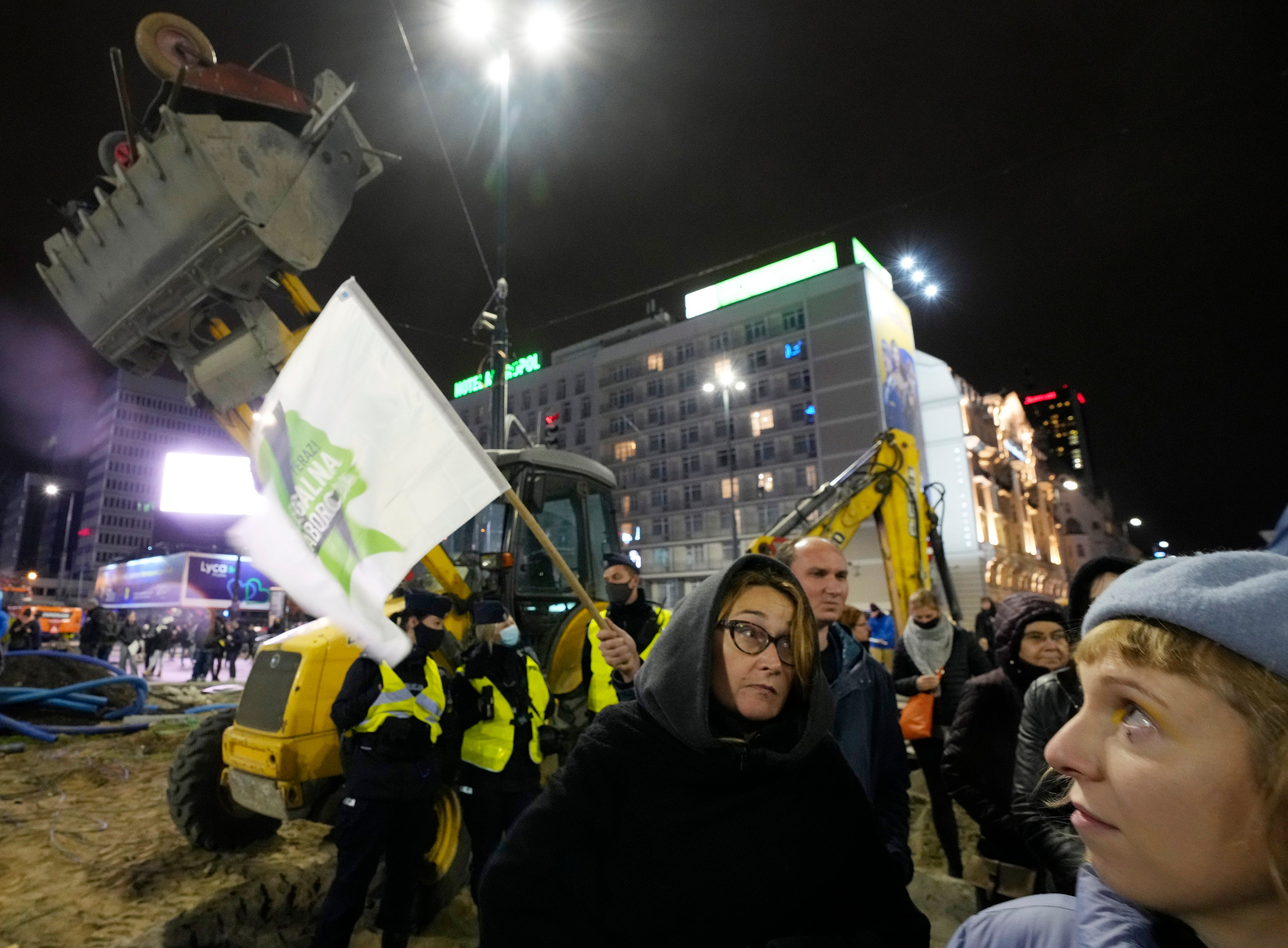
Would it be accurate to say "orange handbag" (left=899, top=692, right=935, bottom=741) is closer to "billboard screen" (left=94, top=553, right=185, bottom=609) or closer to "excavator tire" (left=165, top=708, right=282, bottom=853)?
"excavator tire" (left=165, top=708, right=282, bottom=853)

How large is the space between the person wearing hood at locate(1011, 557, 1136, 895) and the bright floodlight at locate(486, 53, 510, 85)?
1118 cm

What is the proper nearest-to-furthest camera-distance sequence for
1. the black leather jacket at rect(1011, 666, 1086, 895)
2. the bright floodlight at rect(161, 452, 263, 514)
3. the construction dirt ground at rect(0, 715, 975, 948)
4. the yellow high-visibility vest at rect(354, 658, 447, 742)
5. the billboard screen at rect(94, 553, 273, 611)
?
the black leather jacket at rect(1011, 666, 1086, 895) → the yellow high-visibility vest at rect(354, 658, 447, 742) → the construction dirt ground at rect(0, 715, 975, 948) → the bright floodlight at rect(161, 452, 263, 514) → the billboard screen at rect(94, 553, 273, 611)

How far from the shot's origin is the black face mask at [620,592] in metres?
4.97

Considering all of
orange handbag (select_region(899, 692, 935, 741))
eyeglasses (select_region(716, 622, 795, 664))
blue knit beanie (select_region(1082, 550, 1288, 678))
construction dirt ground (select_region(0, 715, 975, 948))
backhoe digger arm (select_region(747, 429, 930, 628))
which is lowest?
construction dirt ground (select_region(0, 715, 975, 948))

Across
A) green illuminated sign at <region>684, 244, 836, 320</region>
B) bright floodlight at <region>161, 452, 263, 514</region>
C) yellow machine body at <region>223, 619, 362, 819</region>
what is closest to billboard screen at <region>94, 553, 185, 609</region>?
bright floodlight at <region>161, 452, 263, 514</region>

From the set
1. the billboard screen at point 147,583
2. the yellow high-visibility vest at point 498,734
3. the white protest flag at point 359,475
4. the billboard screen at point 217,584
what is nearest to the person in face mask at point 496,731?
the yellow high-visibility vest at point 498,734

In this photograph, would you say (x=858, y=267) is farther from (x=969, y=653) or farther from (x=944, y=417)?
(x=969, y=653)

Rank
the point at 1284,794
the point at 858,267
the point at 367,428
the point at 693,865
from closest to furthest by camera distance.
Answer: the point at 1284,794
the point at 693,865
the point at 367,428
the point at 858,267

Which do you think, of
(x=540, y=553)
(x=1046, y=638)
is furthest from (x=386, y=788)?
(x=1046, y=638)

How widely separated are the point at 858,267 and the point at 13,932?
53.8 m

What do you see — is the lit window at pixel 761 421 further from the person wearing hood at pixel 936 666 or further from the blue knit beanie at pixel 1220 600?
the blue knit beanie at pixel 1220 600

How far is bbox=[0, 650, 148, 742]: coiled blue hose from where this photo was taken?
9.82 meters

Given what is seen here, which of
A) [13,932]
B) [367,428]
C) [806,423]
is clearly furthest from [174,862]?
[806,423]

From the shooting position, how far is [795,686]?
206 cm
